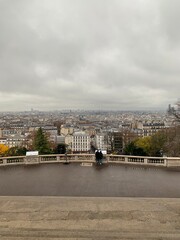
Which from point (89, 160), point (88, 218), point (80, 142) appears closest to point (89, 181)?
point (88, 218)

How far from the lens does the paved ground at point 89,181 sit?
42.2ft

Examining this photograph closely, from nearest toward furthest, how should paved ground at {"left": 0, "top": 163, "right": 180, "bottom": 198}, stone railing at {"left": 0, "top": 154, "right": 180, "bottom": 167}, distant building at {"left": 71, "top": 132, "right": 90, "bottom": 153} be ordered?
paved ground at {"left": 0, "top": 163, "right": 180, "bottom": 198}
stone railing at {"left": 0, "top": 154, "right": 180, "bottom": 167}
distant building at {"left": 71, "top": 132, "right": 90, "bottom": 153}

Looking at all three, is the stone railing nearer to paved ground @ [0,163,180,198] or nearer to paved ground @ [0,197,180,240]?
paved ground @ [0,163,180,198]

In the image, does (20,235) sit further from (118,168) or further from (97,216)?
(118,168)

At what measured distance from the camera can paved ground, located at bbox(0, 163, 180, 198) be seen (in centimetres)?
1288

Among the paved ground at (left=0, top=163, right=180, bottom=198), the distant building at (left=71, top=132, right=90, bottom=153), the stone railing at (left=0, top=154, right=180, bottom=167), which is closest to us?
the paved ground at (left=0, top=163, right=180, bottom=198)

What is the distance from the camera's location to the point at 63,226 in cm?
883

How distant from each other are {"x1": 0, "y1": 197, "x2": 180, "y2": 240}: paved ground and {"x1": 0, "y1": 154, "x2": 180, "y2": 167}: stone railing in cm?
728

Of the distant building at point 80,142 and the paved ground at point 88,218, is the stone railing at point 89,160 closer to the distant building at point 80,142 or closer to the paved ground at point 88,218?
the paved ground at point 88,218

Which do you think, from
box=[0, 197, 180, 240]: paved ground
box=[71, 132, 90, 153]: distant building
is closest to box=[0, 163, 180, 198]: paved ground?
box=[0, 197, 180, 240]: paved ground

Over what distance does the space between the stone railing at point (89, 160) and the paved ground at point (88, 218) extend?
7279mm

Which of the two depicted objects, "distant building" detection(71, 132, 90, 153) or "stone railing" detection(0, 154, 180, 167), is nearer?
"stone railing" detection(0, 154, 180, 167)

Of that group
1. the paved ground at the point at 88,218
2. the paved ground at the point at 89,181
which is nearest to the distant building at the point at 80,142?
the paved ground at the point at 89,181

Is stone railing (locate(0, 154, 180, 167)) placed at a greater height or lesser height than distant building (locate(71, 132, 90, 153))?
greater
